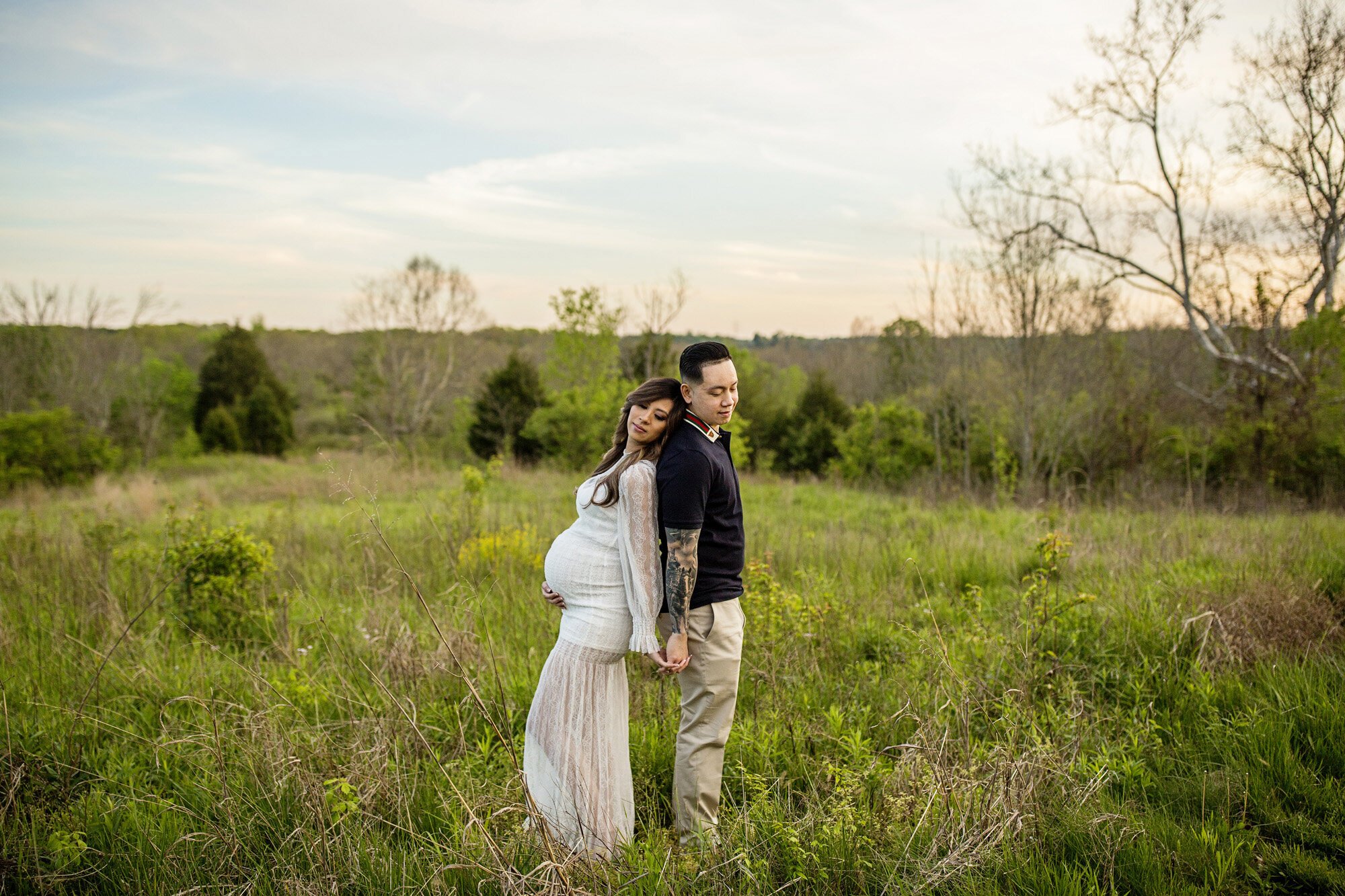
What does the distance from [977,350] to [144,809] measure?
52.6 feet

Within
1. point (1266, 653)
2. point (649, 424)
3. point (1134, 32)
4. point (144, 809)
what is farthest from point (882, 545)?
point (1134, 32)

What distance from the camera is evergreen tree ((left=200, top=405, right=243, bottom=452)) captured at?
111 feet

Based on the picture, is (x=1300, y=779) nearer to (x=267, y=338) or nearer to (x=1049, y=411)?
(x=1049, y=411)

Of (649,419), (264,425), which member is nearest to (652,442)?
(649,419)

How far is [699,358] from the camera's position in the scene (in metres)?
2.95

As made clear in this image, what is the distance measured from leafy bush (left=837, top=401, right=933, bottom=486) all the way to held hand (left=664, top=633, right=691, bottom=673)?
16164 millimetres

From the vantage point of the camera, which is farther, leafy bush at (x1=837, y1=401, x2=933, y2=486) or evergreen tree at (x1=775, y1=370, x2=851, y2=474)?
evergreen tree at (x1=775, y1=370, x2=851, y2=474)

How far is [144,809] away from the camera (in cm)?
351

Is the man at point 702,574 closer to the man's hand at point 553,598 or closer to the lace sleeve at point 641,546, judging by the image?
the lace sleeve at point 641,546

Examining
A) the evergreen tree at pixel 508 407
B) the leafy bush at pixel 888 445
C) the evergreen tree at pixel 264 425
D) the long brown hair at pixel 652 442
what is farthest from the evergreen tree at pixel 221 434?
the long brown hair at pixel 652 442

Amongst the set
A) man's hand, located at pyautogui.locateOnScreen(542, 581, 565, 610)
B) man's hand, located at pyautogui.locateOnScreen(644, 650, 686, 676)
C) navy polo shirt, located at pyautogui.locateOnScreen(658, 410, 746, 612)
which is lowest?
man's hand, located at pyautogui.locateOnScreen(644, 650, 686, 676)

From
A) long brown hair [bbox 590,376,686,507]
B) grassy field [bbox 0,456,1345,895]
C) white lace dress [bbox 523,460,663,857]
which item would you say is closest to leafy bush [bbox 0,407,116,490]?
grassy field [bbox 0,456,1345,895]

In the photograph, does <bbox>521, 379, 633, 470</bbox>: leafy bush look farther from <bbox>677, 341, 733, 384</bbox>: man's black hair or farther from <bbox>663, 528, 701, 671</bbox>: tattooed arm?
<bbox>663, 528, 701, 671</bbox>: tattooed arm

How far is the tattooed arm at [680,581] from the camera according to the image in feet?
9.32
